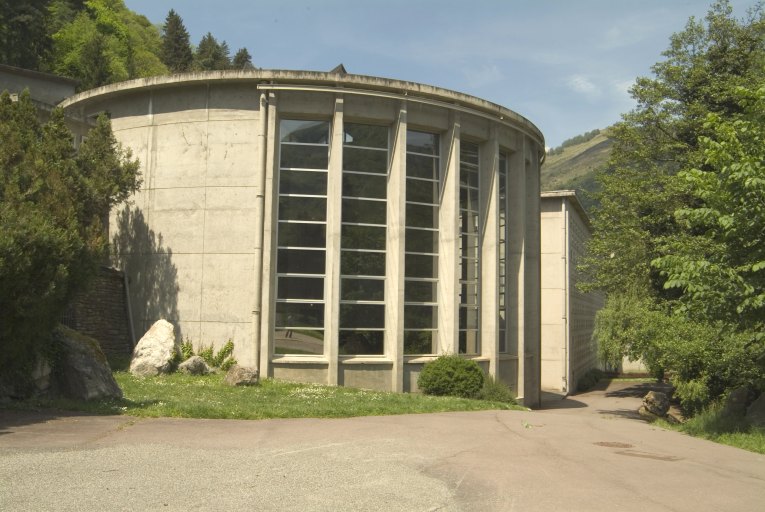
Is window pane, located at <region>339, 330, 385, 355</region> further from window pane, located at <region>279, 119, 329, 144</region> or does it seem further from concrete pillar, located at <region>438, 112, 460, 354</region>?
window pane, located at <region>279, 119, 329, 144</region>

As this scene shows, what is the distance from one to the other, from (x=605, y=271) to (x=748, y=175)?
57.6 feet

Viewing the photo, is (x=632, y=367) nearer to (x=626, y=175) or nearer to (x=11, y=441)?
(x=626, y=175)

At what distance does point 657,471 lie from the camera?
389 inches

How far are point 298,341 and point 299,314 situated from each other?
0.81m

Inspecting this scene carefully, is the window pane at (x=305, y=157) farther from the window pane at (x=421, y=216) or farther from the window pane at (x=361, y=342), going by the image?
the window pane at (x=361, y=342)

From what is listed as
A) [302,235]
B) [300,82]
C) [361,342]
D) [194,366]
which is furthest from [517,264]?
[194,366]

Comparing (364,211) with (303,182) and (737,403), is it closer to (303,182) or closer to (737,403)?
(303,182)

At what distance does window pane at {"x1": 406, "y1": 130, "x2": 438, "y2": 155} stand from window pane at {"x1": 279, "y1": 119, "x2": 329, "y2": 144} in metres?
2.84

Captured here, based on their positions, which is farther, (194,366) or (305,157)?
(305,157)

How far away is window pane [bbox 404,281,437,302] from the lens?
2259 centimetres

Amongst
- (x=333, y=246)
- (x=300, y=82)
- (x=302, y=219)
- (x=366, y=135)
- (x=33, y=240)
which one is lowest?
(x=33, y=240)

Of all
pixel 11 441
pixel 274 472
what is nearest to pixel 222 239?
pixel 11 441

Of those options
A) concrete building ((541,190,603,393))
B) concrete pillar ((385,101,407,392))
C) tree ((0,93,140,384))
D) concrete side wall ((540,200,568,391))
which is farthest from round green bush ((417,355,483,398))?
concrete side wall ((540,200,568,391))

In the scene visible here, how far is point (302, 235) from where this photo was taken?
71.5 feet
